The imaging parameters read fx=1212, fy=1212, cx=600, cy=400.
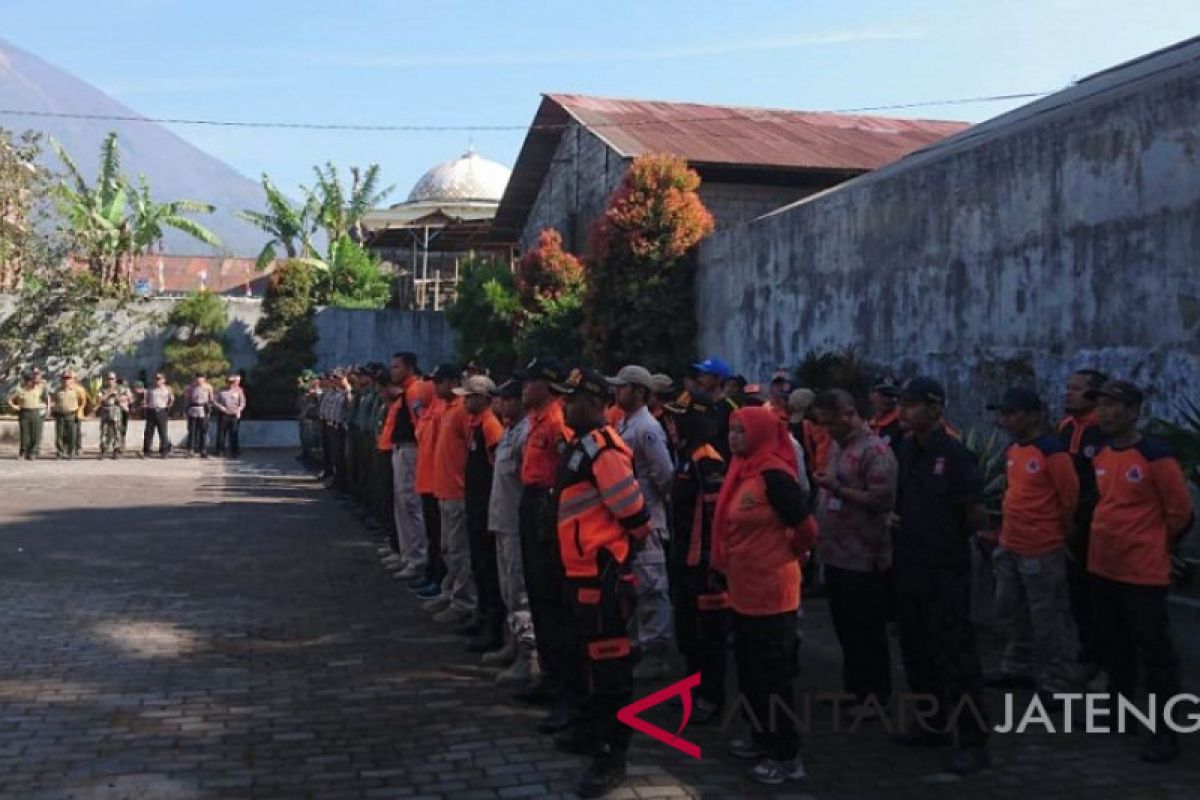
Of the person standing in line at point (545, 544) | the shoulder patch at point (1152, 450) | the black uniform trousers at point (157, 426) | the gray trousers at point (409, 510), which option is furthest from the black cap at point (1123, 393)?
the black uniform trousers at point (157, 426)

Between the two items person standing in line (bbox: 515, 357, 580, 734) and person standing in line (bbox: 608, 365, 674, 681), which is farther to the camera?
person standing in line (bbox: 608, 365, 674, 681)

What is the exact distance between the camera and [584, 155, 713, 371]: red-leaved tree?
59.5 ft

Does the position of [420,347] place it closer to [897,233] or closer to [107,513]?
[107,513]

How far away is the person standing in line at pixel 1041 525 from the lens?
6.34 meters

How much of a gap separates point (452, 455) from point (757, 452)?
11.3 feet

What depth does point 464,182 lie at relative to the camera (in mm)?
45562

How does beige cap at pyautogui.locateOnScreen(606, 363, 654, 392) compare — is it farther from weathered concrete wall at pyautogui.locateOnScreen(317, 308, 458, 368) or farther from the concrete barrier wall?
weathered concrete wall at pyautogui.locateOnScreen(317, 308, 458, 368)

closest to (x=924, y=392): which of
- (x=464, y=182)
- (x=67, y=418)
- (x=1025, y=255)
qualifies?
(x=1025, y=255)

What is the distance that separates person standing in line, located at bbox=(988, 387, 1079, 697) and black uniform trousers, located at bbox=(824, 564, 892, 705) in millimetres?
888

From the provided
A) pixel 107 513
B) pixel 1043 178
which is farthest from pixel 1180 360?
pixel 107 513

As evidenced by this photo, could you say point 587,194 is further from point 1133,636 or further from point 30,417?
point 1133,636

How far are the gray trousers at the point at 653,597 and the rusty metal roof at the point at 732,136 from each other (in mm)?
16646

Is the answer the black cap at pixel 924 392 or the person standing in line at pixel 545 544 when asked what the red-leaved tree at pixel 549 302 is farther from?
the black cap at pixel 924 392

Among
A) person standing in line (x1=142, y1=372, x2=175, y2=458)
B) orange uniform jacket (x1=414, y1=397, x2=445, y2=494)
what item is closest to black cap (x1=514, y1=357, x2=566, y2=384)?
orange uniform jacket (x1=414, y1=397, x2=445, y2=494)
